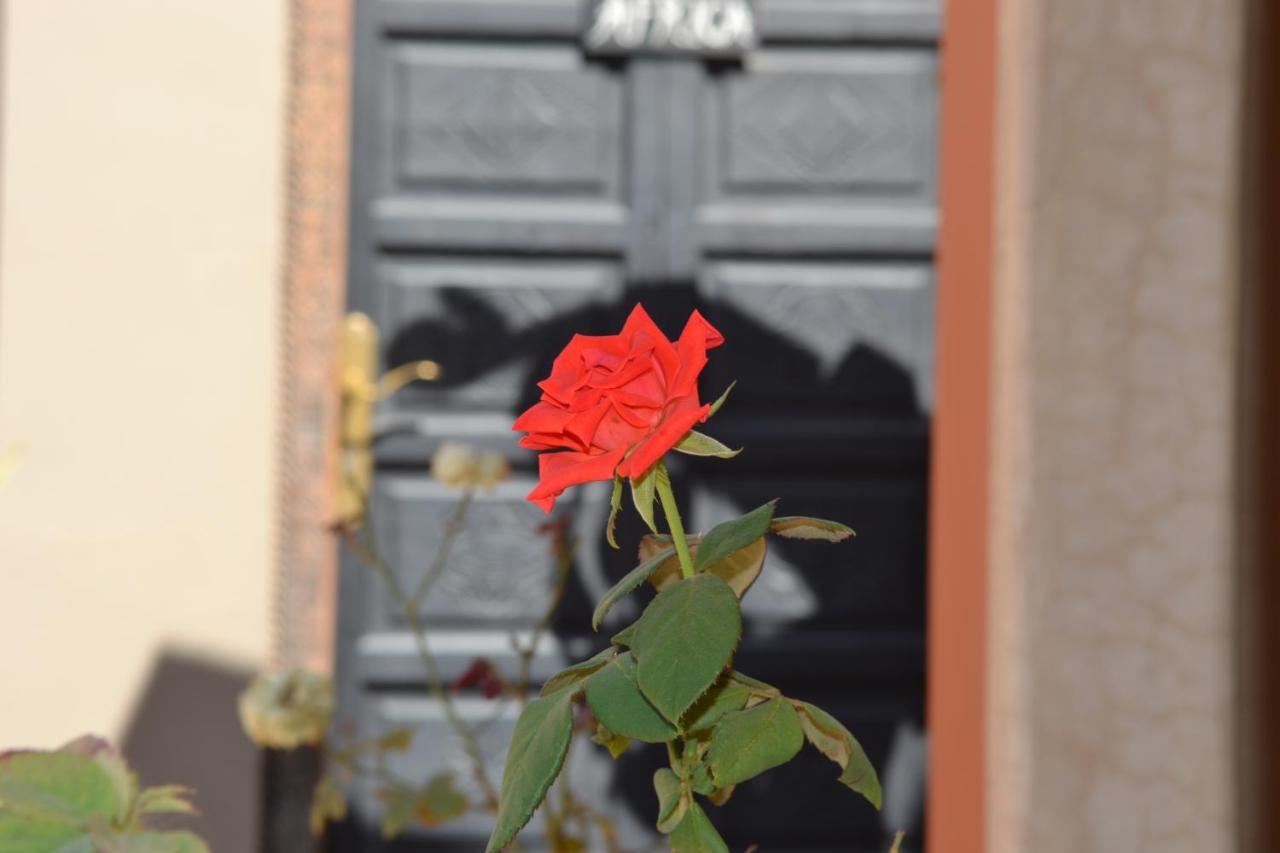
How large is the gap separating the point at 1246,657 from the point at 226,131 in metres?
2.05

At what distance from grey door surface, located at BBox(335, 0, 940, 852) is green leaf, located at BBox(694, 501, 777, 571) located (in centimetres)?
218

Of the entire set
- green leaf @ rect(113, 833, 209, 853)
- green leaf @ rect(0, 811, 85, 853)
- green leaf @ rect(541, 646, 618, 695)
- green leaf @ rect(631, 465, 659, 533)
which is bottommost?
green leaf @ rect(113, 833, 209, 853)

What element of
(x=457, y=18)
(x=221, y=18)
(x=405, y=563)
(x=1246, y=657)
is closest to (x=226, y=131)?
(x=221, y=18)

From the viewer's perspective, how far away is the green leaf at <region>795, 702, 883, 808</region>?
0.41 metres

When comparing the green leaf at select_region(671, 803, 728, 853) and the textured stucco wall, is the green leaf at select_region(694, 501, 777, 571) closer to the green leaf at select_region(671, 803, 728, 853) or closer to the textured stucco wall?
the green leaf at select_region(671, 803, 728, 853)

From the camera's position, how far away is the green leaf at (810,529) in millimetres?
423

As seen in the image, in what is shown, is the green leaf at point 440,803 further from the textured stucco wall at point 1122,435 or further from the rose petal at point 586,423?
the rose petal at point 586,423

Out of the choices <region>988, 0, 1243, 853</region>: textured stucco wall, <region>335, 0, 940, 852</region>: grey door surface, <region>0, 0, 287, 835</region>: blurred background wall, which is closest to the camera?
<region>988, 0, 1243, 853</region>: textured stucco wall

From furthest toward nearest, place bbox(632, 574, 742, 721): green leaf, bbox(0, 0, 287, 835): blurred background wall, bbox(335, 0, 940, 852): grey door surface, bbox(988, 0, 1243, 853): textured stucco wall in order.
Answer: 1. bbox(335, 0, 940, 852): grey door surface
2. bbox(0, 0, 287, 835): blurred background wall
3. bbox(988, 0, 1243, 853): textured stucco wall
4. bbox(632, 574, 742, 721): green leaf

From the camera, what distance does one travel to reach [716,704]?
0.42 meters

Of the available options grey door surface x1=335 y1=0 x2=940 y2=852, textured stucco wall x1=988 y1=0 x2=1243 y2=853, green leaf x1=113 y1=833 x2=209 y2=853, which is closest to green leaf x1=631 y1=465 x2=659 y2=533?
green leaf x1=113 y1=833 x2=209 y2=853

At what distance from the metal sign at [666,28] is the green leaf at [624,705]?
94.3 inches

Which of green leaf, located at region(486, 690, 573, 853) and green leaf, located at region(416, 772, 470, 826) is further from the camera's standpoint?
green leaf, located at region(416, 772, 470, 826)

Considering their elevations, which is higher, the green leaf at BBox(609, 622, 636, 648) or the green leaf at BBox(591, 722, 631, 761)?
the green leaf at BBox(609, 622, 636, 648)
